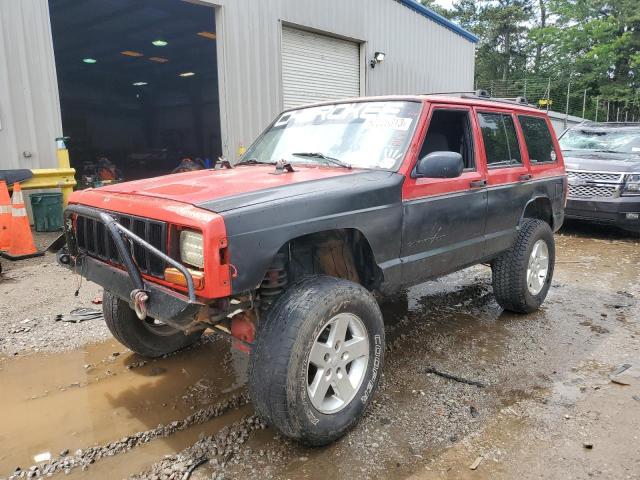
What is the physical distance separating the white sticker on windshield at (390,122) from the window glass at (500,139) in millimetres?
943

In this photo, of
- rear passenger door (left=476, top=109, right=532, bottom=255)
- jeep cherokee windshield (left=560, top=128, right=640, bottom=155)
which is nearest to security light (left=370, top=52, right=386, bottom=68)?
jeep cherokee windshield (left=560, top=128, right=640, bottom=155)

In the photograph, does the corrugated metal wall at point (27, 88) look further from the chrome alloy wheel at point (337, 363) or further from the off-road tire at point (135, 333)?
the chrome alloy wheel at point (337, 363)

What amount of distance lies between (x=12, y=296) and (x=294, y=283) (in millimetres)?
3743

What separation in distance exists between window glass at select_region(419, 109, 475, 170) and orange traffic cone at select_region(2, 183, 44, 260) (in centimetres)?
521

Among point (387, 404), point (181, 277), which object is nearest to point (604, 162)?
point (387, 404)

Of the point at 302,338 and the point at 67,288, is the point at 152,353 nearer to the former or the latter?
the point at 302,338

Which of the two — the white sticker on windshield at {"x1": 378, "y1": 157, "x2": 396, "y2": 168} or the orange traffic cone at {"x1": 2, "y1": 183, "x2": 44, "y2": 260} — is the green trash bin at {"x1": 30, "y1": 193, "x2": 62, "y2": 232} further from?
the white sticker on windshield at {"x1": 378, "y1": 157, "x2": 396, "y2": 168}

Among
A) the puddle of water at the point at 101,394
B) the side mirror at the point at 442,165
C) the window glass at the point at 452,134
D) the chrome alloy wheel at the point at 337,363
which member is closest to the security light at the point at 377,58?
the window glass at the point at 452,134

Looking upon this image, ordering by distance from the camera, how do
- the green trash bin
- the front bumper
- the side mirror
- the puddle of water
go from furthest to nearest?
the front bumper, the green trash bin, the side mirror, the puddle of water

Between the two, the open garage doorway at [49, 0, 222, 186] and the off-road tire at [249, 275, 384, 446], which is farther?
A: the open garage doorway at [49, 0, 222, 186]

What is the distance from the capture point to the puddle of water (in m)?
2.78

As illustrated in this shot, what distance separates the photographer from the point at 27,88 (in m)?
7.32

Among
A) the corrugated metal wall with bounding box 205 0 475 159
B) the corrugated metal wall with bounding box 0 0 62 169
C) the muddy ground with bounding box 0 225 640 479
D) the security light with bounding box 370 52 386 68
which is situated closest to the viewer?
the muddy ground with bounding box 0 225 640 479

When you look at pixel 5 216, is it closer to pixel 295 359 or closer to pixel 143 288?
pixel 143 288
